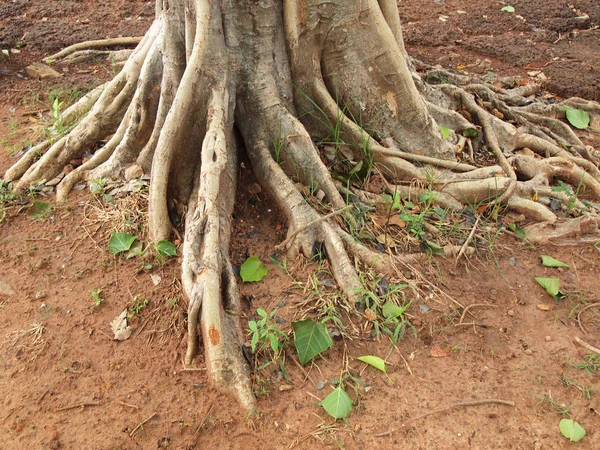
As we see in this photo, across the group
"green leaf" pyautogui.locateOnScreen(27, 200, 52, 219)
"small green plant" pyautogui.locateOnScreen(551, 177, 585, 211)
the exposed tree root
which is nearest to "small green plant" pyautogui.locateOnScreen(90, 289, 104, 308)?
"green leaf" pyautogui.locateOnScreen(27, 200, 52, 219)

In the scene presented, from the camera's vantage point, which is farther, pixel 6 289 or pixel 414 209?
pixel 414 209

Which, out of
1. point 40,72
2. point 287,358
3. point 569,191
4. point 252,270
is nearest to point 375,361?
point 287,358

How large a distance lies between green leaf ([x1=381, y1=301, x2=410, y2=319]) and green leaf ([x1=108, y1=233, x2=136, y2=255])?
61.5 inches

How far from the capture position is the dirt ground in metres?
2.44

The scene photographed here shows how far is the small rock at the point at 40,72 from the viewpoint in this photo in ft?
17.9

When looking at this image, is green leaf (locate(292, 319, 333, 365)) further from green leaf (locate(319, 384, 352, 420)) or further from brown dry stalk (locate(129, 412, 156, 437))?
brown dry stalk (locate(129, 412, 156, 437))

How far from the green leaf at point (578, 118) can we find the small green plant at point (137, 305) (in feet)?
13.6

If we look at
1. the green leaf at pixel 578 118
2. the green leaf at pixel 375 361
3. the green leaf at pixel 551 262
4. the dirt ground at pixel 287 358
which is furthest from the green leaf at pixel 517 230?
the green leaf at pixel 578 118

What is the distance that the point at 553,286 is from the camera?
123 inches

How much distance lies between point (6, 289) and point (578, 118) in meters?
4.87

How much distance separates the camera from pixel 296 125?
346 cm

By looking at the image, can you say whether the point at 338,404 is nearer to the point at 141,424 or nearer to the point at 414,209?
the point at 141,424

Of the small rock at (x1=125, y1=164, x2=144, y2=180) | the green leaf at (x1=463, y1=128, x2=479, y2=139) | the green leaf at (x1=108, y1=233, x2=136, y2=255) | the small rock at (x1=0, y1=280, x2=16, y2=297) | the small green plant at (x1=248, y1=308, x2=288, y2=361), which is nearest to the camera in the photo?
the small green plant at (x1=248, y1=308, x2=288, y2=361)

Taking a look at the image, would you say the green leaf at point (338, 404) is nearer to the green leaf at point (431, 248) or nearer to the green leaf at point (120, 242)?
the green leaf at point (431, 248)
